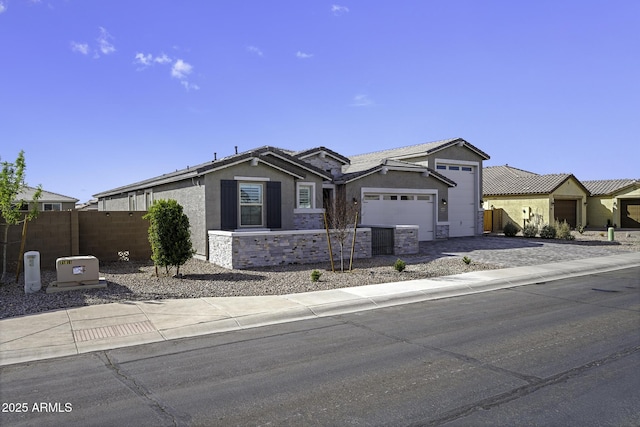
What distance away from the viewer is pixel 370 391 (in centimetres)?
528

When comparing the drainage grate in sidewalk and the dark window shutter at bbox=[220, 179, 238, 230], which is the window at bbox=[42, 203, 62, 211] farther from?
the drainage grate in sidewalk

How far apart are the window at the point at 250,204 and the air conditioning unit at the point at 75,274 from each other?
665 cm

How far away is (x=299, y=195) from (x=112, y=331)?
1249 cm

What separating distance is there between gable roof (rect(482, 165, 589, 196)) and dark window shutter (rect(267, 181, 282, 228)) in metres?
22.8

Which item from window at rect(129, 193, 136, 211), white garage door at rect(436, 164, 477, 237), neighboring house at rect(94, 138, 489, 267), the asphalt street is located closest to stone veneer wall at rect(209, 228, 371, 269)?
neighboring house at rect(94, 138, 489, 267)

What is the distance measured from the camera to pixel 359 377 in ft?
18.7

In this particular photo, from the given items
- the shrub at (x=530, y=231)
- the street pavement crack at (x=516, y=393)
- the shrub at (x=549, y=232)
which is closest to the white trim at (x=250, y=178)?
the street pavement crack at (x=516, y=393)

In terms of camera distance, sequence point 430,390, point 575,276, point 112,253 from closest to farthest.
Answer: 1. point 430,390
2. point 575,276
3. point 112,253

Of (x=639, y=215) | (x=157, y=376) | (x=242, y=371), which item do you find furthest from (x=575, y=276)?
(x=639, y=215)

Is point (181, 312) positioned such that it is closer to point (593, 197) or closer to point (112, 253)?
point (112, 253)

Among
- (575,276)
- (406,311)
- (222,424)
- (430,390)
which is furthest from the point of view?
(575,276)

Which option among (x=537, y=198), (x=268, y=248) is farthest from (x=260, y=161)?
(x=537, y=198)

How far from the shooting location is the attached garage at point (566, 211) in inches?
1393

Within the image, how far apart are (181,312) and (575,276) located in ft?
38.9
